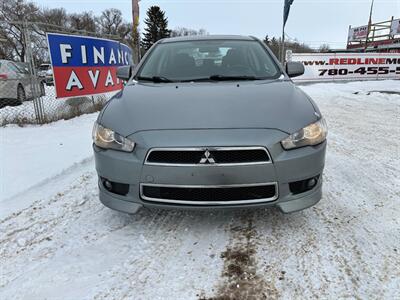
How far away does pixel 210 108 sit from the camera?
2.39 meters

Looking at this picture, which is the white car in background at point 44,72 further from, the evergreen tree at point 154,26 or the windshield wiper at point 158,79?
the evergreen tree at point 154,26

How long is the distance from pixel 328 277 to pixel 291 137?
3.07ft

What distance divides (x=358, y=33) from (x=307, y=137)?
44.0 m

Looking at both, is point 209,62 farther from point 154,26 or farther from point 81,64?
point 154,26

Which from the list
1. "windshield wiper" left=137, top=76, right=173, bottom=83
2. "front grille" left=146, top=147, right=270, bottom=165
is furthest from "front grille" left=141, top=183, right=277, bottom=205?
"windshield wiper" left=137, top=76, right=173, bottom=83

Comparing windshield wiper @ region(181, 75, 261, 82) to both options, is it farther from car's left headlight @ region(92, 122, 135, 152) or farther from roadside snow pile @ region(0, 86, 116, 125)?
roadside snow pile @ region(0, 86, 116, 125)

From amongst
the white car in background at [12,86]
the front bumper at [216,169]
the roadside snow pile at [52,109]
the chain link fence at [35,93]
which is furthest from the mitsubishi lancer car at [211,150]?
the white car in background at [12,86]

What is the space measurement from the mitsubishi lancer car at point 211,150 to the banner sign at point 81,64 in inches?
163

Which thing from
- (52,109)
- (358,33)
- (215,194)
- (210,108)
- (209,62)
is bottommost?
(52,109)

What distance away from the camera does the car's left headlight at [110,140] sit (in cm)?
224

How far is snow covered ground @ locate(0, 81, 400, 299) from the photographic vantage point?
1.88 meters

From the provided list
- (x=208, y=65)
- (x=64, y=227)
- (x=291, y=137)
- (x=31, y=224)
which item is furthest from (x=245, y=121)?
(x=31, y=224)

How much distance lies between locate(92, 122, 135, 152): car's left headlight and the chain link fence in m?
4.48

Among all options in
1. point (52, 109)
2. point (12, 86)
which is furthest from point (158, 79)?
point (12, 86)
